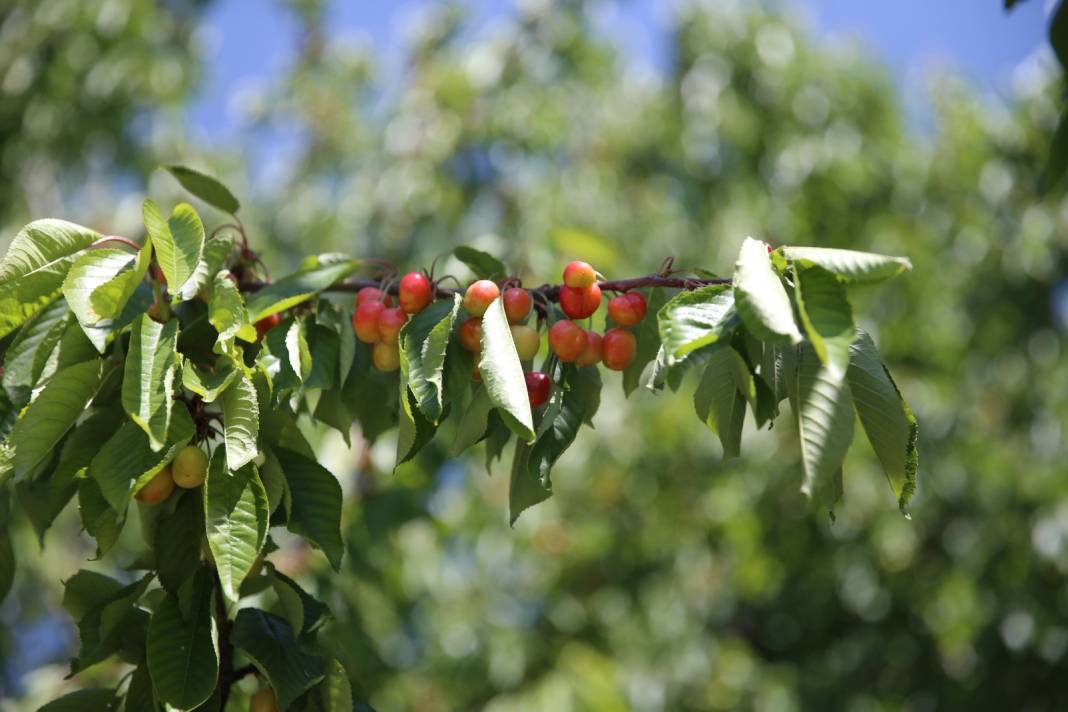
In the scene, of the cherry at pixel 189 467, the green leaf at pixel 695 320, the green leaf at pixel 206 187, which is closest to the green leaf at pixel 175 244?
the cherry at pixel 189 467

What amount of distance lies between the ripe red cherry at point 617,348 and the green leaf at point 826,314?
29 cm

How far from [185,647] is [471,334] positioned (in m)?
0.45

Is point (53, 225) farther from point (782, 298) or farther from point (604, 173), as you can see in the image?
point (604, 173)

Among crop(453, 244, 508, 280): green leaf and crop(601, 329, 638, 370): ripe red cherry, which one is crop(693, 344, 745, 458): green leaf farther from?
crop(453, 244, 508, 280): green leaf

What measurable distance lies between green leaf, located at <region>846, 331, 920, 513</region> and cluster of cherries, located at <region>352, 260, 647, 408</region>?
0.96ft

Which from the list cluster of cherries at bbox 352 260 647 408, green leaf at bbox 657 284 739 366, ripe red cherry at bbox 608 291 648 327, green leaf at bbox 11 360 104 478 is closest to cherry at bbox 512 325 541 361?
cluster of cherries at bbox 352 260 647 408

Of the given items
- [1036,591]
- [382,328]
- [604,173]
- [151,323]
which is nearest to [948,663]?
[1036,591]

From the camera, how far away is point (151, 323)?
1042 millimetres

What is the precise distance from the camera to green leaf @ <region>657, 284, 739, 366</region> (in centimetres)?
92

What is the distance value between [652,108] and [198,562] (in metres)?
3.99

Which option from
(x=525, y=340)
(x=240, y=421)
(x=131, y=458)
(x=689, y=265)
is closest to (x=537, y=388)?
(x=525, y=340)

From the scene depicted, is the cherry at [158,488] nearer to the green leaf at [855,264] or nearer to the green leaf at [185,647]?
the green leaf at [185,647]

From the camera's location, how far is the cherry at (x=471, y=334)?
1.16 metres

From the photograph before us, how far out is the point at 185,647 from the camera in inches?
41.9
